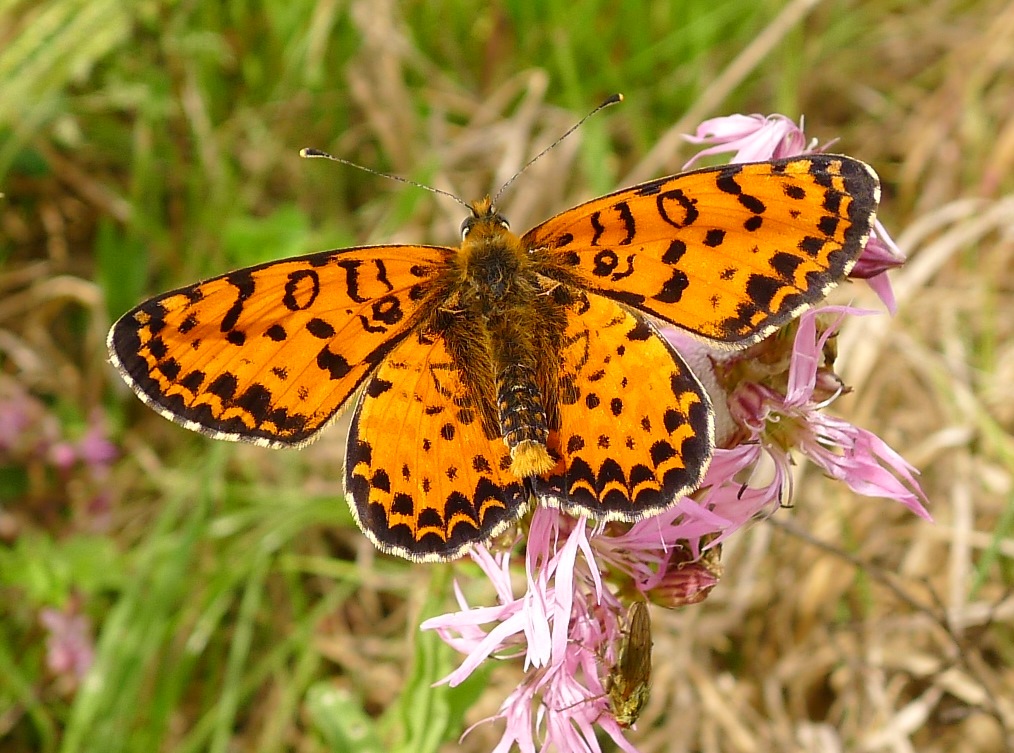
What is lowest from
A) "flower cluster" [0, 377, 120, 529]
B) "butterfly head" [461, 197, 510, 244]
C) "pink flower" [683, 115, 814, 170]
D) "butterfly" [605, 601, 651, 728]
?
"flower cluster" [0, 377, 120, 529]

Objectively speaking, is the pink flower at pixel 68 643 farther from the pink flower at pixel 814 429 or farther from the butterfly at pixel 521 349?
the pink flower at pixel 814 429

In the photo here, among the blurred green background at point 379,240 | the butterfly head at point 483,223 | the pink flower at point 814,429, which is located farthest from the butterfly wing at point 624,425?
the blurred green background at point 379,240

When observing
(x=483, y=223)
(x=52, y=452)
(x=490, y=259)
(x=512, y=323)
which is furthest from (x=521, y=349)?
(x=52, y=452)

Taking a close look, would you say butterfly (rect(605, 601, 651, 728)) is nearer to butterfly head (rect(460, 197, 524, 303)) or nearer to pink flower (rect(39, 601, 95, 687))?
butterfly head (rect(460, 197, 524, 303))

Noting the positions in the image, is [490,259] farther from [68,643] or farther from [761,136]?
[68,643]

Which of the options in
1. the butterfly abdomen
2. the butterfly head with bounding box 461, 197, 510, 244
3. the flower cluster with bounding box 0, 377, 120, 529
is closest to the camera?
the butterfly abdomen

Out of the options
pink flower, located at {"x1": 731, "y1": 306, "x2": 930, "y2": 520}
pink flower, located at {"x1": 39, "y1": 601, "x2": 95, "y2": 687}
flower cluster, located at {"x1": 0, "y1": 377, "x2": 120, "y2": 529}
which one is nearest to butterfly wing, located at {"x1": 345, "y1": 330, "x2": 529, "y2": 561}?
pink flower, located at {"x1": 731, "y1": 306, "x2": 930, "y2": 520}

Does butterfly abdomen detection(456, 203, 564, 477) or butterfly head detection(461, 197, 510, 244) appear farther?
butterfly head detection(461, 197, 510, 244)
